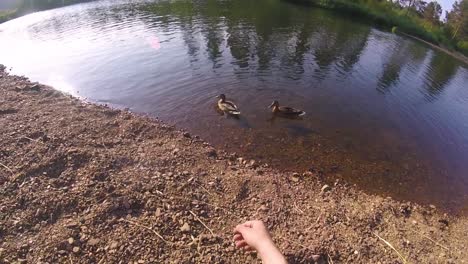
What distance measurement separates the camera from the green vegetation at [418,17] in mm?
39894

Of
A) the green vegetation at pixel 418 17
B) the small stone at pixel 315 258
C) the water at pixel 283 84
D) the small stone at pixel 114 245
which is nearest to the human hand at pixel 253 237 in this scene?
the small stone at pixel 315 258

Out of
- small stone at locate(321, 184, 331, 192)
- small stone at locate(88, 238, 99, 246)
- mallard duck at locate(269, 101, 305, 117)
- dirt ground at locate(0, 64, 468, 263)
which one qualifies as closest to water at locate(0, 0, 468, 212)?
mallard duck at locate(269, 101, 305, 117)

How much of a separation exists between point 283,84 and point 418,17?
42487 millimetres

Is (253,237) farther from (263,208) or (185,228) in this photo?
(263,208)

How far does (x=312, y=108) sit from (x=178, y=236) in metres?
10.8

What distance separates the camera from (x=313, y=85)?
18250mm

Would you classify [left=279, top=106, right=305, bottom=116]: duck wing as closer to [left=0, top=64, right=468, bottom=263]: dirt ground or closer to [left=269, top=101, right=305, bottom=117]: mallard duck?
[left=269, top=101, right=305, bottom=117]: mallard duck

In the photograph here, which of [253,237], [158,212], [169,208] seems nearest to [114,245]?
[158,212]

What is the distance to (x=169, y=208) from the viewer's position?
25.7 feet

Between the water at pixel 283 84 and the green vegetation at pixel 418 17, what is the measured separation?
332 inches

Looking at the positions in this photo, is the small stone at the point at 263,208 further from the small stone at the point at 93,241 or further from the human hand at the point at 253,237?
the small stone at the point at 93,241

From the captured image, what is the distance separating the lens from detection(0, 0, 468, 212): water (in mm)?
12297

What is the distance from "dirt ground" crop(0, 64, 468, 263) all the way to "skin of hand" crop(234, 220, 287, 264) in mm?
1804

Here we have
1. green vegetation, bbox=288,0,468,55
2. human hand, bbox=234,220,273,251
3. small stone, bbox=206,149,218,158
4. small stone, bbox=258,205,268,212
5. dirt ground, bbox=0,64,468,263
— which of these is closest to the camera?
human hand, bbox=234,220,273,251
